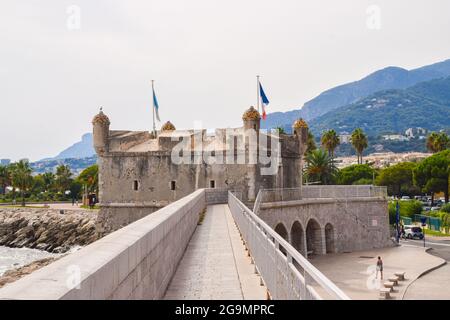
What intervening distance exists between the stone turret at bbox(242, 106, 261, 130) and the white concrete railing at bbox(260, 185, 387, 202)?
5.05 metres

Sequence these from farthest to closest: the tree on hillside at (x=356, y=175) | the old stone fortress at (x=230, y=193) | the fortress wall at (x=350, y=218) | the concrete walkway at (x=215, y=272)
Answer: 1. the tree on hillside at (x=356, y=175)
2. the fortress wall at (x=350, y=218)
3. the old stone fortress at (x=230, y=193)
4. the concrete walkway at (x=215, y=272)

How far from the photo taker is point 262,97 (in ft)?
137

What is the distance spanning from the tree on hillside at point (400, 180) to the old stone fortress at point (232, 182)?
50.9 metres

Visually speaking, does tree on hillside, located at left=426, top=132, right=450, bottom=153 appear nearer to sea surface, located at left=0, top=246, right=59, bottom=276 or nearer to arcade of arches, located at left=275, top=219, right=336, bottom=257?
arcade of arches, located at left=275, top=219, right=336, bottom=257

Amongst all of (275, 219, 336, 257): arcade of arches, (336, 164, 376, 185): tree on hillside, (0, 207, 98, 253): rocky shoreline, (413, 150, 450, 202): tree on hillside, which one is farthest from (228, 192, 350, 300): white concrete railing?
(336, 164, 376, 185): tree on hillside

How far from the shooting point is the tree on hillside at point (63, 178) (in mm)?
92688

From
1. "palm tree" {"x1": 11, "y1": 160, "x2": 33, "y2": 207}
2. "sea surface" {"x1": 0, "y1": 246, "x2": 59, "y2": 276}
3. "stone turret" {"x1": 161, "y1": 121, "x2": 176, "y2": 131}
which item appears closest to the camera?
"stone turret" {"x1": 161, "y1": 121, "x2": 176, "y2": 131}

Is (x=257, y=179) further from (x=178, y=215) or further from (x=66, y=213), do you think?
(x=66, y=213)

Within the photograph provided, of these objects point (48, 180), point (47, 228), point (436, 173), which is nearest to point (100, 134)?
point (47, 228)

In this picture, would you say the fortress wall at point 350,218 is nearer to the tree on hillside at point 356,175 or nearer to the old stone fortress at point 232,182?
the old stone fortress at point 232,182

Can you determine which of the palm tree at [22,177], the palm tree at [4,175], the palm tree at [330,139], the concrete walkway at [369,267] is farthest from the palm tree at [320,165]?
the palm tree at [4,175]

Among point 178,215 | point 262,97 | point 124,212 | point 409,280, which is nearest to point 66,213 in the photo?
point 124,212

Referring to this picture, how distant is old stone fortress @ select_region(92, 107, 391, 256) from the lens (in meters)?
37.3

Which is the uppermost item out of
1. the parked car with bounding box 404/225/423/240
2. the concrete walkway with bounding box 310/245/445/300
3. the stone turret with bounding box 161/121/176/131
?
the stone turret with bounding box 161/121/176/131
